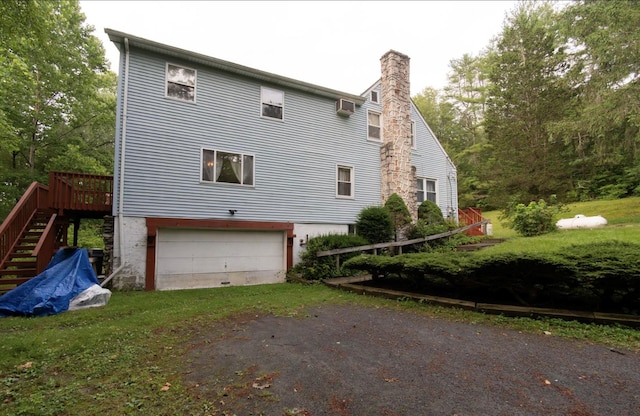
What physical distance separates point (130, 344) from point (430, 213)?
40.6ft

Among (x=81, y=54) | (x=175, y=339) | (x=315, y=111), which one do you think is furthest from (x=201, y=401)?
(x=81, y=54)

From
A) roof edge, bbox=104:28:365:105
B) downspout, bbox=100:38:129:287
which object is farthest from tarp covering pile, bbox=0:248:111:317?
roof edge, bbox=104:28:365:105

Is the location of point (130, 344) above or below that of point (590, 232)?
below

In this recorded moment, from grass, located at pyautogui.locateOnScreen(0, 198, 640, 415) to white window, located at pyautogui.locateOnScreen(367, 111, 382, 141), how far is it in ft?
26.9

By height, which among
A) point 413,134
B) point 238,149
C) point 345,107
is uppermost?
point 345,107

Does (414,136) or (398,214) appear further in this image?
(414,136)

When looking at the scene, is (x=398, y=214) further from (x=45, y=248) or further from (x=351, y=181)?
(x=45, y=248)

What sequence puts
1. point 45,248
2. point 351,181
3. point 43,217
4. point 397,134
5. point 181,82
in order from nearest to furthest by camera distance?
point 45,248 → point 43,217 → point 181,82 → point 351,181 → point 397,134

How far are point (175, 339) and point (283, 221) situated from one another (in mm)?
6816

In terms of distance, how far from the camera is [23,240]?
754cm

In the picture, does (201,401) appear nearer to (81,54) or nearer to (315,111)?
(315,111)

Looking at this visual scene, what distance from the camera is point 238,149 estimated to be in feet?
34.1

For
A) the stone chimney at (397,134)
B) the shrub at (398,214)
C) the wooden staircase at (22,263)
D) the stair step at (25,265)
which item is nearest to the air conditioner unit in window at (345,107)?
the stone chimney at (397,134)

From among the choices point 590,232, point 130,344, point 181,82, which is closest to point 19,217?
point 181,82
